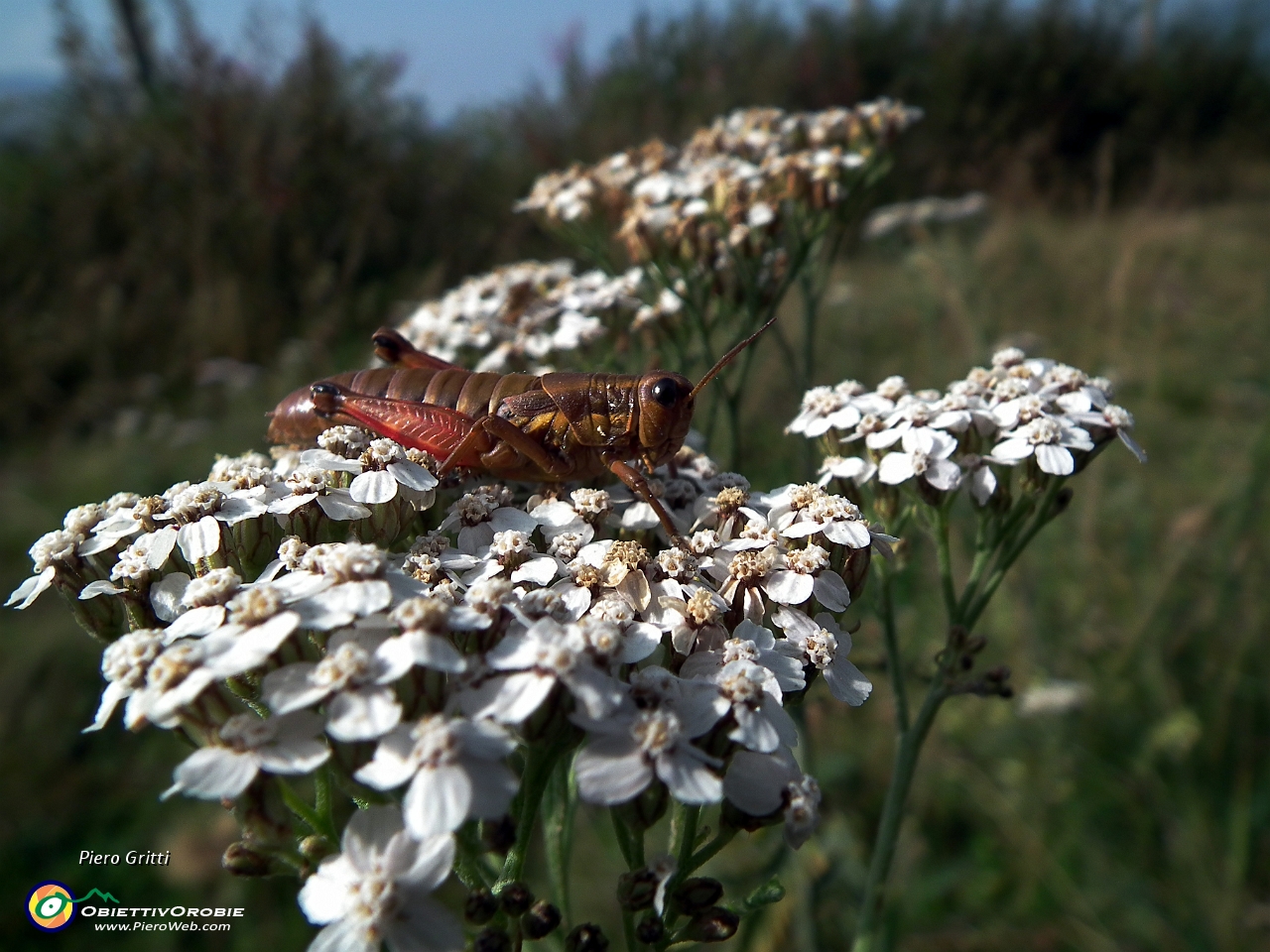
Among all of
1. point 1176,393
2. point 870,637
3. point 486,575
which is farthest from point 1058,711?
point 1176,393

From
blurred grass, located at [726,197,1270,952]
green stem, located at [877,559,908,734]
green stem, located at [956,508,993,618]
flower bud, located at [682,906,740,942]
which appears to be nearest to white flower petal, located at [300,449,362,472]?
flower bud, located at [682,906,740,942]

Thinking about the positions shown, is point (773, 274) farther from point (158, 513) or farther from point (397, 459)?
point (158, 513)

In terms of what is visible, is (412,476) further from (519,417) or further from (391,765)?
(391,765)

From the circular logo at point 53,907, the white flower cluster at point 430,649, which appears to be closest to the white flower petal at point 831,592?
the white flower cluster at point 430,649

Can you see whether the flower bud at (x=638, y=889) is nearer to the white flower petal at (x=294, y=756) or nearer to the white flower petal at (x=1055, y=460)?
the white flower petal at (x=294, y=756)

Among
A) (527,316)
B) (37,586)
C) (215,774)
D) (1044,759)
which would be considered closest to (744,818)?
(215,774)

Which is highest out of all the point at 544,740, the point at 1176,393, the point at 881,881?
the point at 544,740
